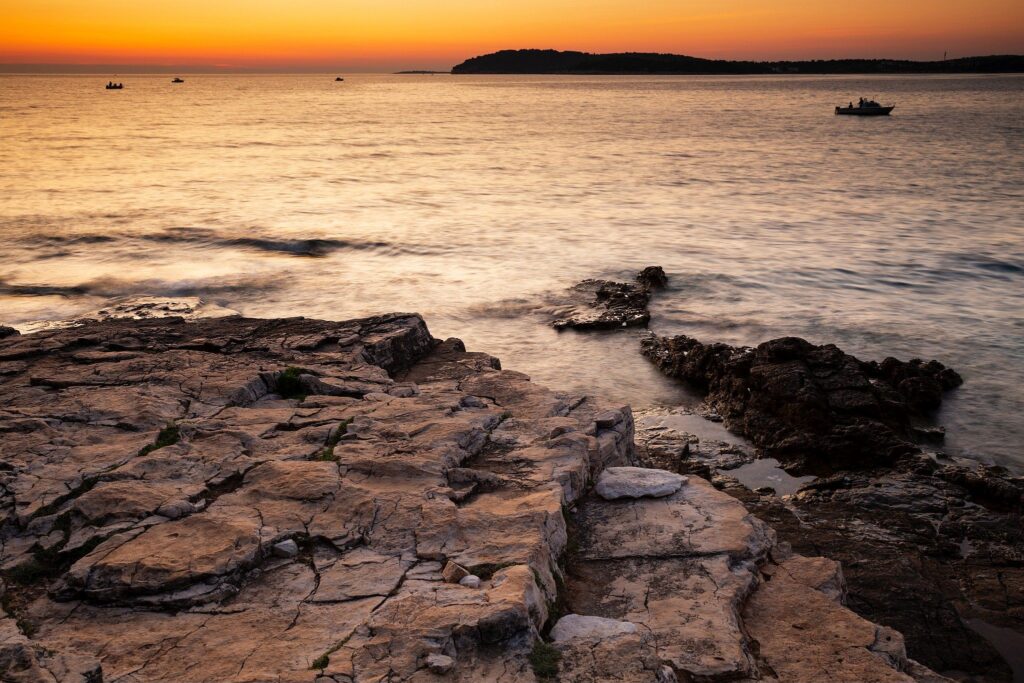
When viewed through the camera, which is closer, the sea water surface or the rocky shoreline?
the rocky shoreline

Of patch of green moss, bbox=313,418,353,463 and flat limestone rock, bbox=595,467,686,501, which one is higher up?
patch of green moss, bbox=313,418,353,463

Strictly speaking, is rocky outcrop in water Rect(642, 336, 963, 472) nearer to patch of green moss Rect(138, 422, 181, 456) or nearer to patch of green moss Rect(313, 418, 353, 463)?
patch of green moss Rect(313, 418, 353, 463)

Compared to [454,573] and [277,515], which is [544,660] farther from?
[277,515]

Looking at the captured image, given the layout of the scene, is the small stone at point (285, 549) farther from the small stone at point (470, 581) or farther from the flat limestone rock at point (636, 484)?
the flat limestone rock at point (636, 484)

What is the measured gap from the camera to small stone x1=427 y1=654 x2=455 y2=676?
4691 millimetres

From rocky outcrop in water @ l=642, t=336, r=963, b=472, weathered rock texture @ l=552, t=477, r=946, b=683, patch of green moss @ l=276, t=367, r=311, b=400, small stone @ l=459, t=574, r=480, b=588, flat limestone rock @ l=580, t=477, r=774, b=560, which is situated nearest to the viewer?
weathered rock texture @ l=552, t=477, r=946, b=683

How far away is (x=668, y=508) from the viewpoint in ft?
23.4

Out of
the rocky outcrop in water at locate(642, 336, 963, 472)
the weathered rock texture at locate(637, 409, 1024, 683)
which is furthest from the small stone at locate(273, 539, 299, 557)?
the rocky outcrop in water at locate(642, 336, 963, 472)

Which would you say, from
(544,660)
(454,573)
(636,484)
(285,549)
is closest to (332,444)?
(285,549)

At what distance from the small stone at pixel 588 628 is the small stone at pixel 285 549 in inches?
78.9

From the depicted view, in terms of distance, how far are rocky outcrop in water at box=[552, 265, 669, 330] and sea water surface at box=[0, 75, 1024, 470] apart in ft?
1.58

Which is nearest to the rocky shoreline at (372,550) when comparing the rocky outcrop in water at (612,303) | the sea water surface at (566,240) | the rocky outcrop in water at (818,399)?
the rocky outcrop in water at (818,399)

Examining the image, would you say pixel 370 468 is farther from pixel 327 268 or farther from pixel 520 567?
pixel 327 268

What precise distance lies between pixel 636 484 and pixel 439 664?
3151 millimetres
